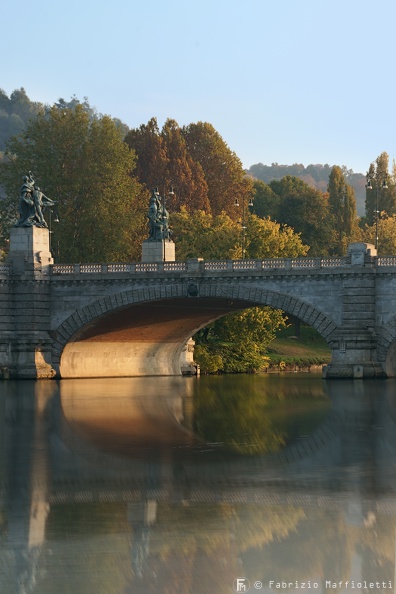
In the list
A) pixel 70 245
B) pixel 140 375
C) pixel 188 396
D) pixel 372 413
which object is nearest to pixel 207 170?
pixel 70 245

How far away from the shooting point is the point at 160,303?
8781 cm

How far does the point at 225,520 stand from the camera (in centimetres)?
2647

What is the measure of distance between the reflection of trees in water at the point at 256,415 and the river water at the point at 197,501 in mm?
118

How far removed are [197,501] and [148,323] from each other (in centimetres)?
6434

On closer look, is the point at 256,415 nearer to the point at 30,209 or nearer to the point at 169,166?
the point at 30,209

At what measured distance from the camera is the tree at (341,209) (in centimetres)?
15812

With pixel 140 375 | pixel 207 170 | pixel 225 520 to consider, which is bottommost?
pixel 140 375

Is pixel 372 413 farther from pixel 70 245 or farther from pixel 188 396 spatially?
pixel 70 245

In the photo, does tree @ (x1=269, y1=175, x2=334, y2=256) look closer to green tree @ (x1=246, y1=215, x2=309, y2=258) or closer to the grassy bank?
the grassy bank

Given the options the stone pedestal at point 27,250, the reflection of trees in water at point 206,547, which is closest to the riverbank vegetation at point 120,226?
the stone pedestal at point 27,250

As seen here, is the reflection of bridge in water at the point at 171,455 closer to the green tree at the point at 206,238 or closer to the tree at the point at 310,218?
the green tree at the point at 206,238

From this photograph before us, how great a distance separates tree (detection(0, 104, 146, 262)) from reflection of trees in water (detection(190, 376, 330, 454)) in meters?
39.4

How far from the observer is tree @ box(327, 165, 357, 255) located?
158 metres

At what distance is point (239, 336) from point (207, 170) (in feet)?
194
